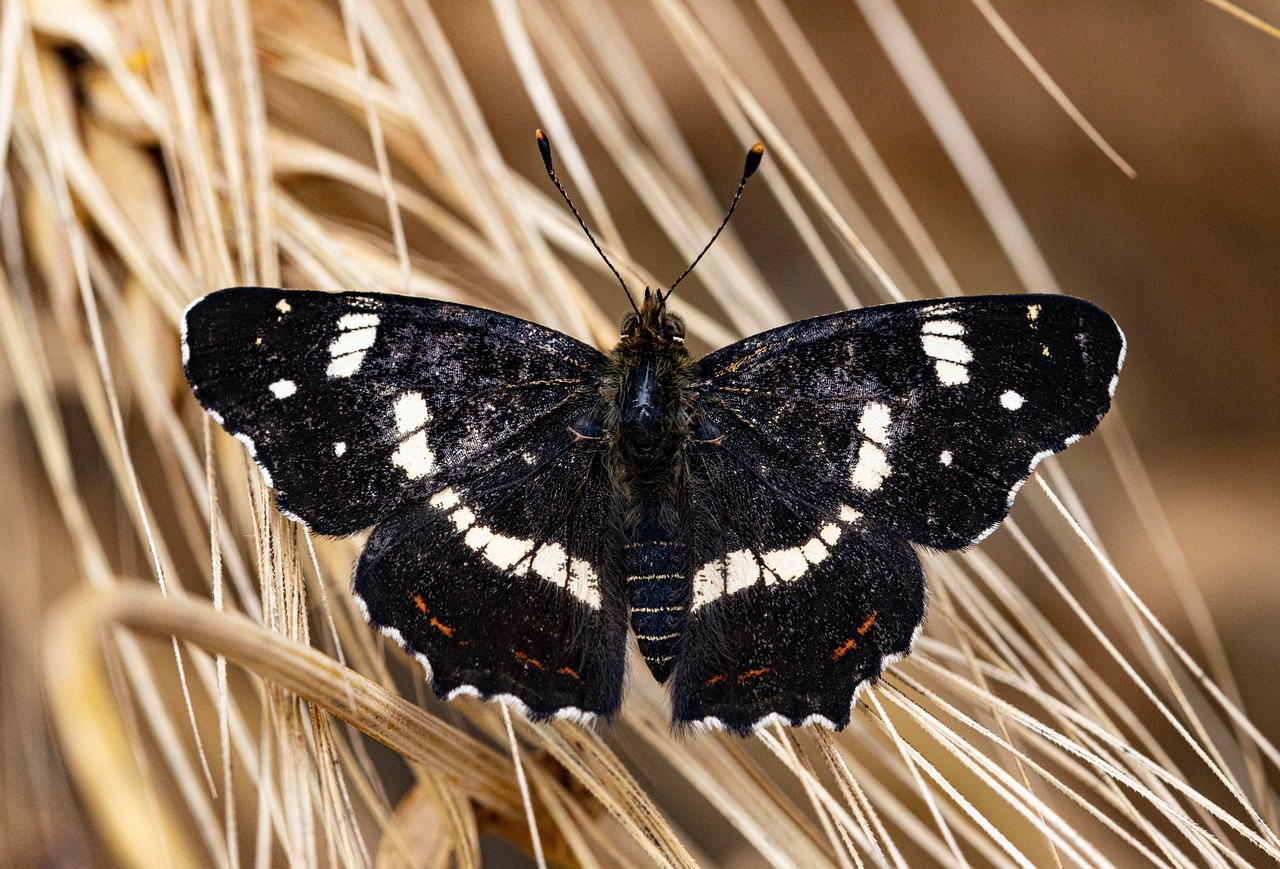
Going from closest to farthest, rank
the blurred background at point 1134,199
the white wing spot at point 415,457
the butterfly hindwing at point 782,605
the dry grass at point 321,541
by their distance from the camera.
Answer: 1. the dry grass at point 321,541
2. the butterfly hindwing at point 782,605
3. the white wing spot at point 415,457
4. the blurred background at point 1134,199

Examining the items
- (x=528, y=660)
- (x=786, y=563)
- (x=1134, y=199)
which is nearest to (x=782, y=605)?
(x=786, y=563)

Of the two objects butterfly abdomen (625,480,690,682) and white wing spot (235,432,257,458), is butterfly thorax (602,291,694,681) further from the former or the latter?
white wing spot (235,432,257,458)

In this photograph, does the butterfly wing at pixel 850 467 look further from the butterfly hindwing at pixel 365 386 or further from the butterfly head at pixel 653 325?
the butterfly hindwing at pixel 365 386

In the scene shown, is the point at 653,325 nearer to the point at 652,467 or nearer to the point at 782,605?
the point at 652,467

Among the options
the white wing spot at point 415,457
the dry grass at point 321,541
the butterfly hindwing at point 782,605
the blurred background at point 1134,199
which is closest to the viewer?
the dry grass at point 321,541

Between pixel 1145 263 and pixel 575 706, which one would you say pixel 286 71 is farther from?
pixel 1145 263

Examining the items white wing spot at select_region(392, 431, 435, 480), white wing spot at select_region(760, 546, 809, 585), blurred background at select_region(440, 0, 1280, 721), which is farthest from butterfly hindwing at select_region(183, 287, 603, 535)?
blurred background at select_region(440, 0, 1280, 721)

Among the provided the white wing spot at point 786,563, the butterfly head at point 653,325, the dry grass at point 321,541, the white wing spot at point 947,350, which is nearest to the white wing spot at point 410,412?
the dry grass at point 321,541

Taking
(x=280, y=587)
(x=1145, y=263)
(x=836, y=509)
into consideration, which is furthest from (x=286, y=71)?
(x=1145, y=263)
